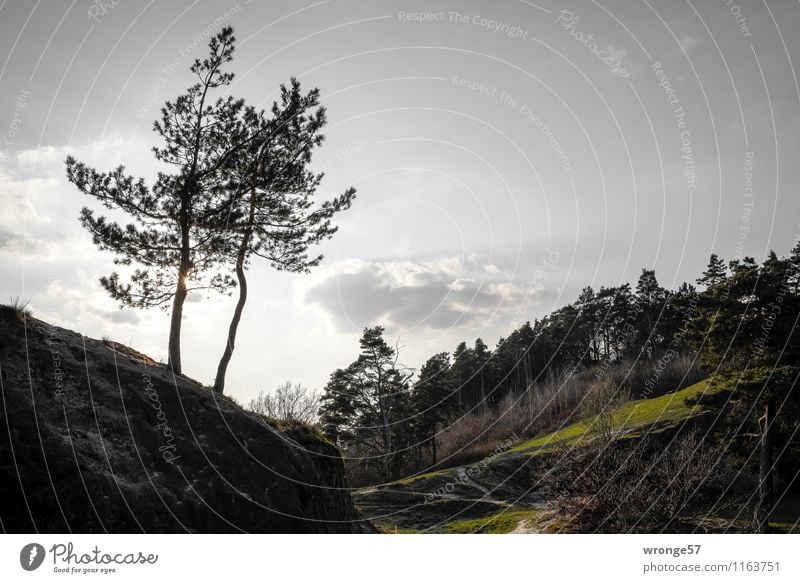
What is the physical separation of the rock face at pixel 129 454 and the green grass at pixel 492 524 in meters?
10.2

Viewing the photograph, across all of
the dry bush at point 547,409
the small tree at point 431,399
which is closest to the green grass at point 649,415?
the dry bush at point 547,409

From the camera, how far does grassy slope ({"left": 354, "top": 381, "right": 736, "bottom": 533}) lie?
2048 centimetres

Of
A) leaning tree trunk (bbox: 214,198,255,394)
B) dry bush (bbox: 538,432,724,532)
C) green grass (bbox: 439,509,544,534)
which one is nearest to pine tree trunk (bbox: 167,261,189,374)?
leaning tree trunk (bbox: 214,198,255,394)

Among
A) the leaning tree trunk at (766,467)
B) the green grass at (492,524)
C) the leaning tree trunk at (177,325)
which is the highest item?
the leaning tree trunk at (177,325)

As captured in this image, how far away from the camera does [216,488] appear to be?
8391 mm

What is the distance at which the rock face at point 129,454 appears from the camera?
614cm

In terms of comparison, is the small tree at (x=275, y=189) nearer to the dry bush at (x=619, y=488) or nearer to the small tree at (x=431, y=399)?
the dry bush at (x=619, y=488)

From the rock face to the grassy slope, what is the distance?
9.48 m

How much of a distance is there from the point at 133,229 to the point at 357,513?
36.4 ft

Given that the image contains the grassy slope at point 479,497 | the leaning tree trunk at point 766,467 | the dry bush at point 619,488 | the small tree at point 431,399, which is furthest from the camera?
the small tree at point 431,399

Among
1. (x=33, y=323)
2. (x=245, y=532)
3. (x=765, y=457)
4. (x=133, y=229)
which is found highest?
(x=133, y=229)

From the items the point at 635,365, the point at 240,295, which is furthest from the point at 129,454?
the point at 635,365
